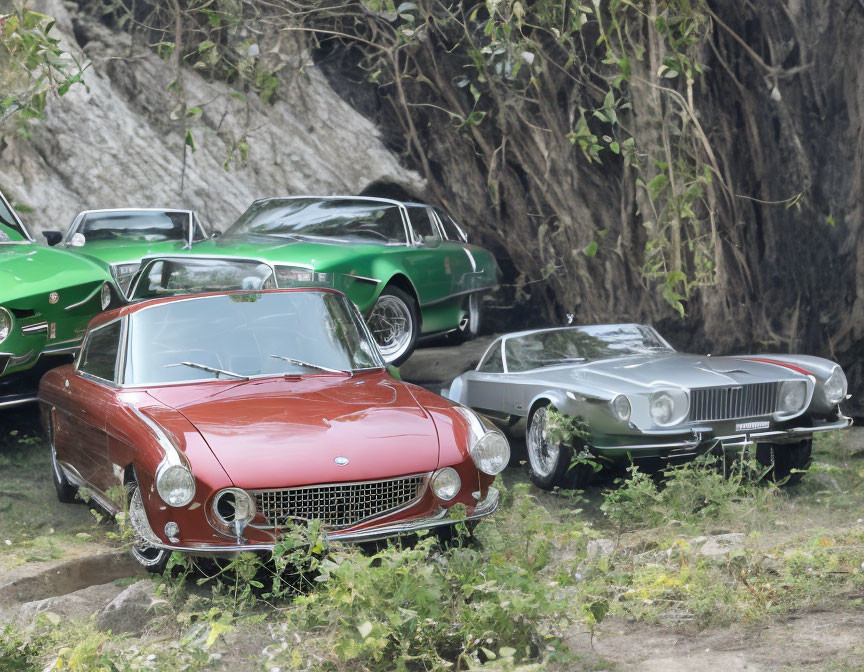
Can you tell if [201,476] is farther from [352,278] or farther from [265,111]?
[265,111]

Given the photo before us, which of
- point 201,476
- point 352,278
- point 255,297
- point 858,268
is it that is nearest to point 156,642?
point 201,476

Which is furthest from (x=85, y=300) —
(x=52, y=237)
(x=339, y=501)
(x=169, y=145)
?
(x=169, y=145)

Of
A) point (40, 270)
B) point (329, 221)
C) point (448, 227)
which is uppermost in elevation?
point (329, 221)

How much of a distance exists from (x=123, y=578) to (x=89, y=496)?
0.57 metres

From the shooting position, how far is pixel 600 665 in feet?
12.3

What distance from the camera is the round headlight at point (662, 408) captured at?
269 inches

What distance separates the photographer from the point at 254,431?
4.91 metres

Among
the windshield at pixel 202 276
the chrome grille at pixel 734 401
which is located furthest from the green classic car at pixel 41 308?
the chrome grille at pixel 734 401

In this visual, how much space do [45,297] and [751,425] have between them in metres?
4.75

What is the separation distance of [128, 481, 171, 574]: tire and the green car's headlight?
3.32 metres

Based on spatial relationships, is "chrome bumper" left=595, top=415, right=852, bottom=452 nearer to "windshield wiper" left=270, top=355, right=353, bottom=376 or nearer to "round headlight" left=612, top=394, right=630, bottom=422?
"round headlight" left=612, top=394, right=630, bottom=422

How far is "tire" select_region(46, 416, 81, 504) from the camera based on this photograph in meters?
6.58

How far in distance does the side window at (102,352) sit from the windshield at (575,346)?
3.09 m

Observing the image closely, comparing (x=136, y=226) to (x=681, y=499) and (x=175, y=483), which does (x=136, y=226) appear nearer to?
(x=681, y=499)
